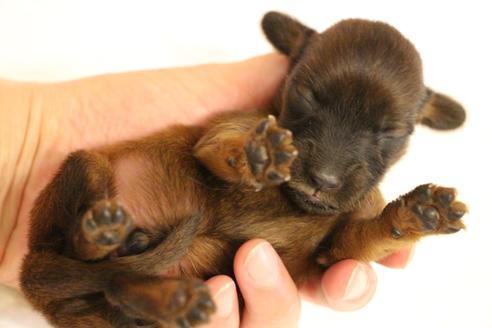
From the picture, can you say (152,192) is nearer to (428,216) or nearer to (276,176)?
(276,176)

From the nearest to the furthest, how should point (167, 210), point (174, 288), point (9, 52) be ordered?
point (174, 288), point (167, 210), point (9, 52)

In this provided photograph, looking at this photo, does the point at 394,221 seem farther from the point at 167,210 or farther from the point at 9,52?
the point at 9,52

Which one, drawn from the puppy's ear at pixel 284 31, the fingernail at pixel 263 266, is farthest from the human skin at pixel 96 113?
the fingernail at pixel 263 266

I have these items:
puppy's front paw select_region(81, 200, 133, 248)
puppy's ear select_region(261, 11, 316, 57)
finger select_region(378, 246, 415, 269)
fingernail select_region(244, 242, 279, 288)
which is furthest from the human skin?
puppy's front paw select_region(81, 200, 133, 248)

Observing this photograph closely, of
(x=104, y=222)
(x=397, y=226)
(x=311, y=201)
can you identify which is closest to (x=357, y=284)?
(x=397, y=226)

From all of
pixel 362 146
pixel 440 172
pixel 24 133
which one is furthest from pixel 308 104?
pixel 440 172

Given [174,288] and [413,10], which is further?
[413,10]

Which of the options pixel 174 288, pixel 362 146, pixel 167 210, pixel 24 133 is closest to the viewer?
pixel 174 288
